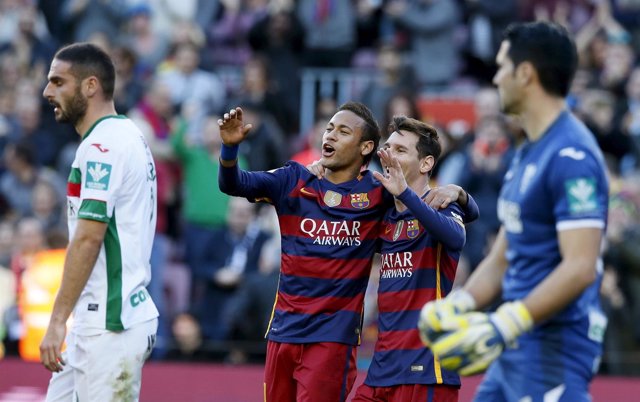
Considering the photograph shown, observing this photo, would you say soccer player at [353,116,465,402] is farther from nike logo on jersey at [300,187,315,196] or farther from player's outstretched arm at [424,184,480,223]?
nike logo on jersey at [300,187,315,196]

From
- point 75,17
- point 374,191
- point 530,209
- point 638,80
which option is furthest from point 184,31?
A: point 530,209

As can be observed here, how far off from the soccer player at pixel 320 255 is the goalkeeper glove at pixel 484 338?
2082 millimetres

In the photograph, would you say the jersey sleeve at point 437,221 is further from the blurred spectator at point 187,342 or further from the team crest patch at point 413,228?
the blurred spectator at point 187,342

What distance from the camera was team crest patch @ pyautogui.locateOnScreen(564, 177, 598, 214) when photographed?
5.01m

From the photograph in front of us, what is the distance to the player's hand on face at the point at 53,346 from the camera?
635 cm

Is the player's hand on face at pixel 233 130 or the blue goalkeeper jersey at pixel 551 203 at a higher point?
the player's hand on face at pixel 233 130

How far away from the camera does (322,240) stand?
7156mm

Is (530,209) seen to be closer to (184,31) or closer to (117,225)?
(117,225)

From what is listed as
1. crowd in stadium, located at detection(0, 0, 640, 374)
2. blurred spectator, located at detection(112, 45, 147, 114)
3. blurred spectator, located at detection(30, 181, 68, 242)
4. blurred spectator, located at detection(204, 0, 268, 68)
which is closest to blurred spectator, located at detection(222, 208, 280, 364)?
crowd in stadium, located at detection(0, 0, 640, 374)

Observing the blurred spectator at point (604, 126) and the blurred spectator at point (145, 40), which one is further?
the blurred spectator at point (145, 40)

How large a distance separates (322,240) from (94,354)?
1.48 meters

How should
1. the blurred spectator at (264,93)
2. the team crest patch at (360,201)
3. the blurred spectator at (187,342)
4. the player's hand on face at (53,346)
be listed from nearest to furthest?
the player's hand on face at (53,346)
the team crest patch at (360,201)
the blurred spectator at (187,342)
the blurred spectator at (264,93)

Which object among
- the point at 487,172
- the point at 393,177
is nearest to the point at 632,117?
the point at 487,172

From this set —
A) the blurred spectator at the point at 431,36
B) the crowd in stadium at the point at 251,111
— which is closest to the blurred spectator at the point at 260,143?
the crowd in stadium at the point at 251,111
